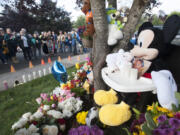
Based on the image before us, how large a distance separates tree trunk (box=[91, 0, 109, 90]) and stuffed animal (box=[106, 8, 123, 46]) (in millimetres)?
72

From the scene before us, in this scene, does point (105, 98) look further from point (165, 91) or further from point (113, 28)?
point (113, 28)

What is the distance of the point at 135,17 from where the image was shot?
74.7 inches

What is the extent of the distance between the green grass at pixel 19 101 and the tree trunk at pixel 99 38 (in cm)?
140

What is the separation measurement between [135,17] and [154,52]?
610 millimetres

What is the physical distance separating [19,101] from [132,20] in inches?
103

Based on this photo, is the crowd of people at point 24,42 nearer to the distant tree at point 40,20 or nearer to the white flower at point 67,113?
the white flower at point 67,113

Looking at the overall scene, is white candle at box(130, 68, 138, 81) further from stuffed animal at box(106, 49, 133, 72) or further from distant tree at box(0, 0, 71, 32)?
distant tree at box(0, 0, 71, 32)

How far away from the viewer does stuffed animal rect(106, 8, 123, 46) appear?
1963 mm

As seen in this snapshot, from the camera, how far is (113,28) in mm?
2008

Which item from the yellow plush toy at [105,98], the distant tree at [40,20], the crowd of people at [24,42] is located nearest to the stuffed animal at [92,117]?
the yellow plush toy at [105,98]

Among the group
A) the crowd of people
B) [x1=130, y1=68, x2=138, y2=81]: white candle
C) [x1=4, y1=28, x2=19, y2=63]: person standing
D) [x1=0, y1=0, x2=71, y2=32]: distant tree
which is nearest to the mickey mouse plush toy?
[x1=130, y1=68, x2=138, y2=81]: white candle

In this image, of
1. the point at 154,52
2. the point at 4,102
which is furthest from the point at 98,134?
the point at 4,102

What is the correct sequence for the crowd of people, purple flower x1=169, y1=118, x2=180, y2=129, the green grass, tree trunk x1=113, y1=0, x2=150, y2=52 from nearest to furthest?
purple flower x1=169, y1=118, x2=180, y2=129, tree trunk x1=113, y1=0, x2=150, y2=52, the green grass, the crowd of people

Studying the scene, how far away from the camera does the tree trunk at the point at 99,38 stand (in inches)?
74.0
